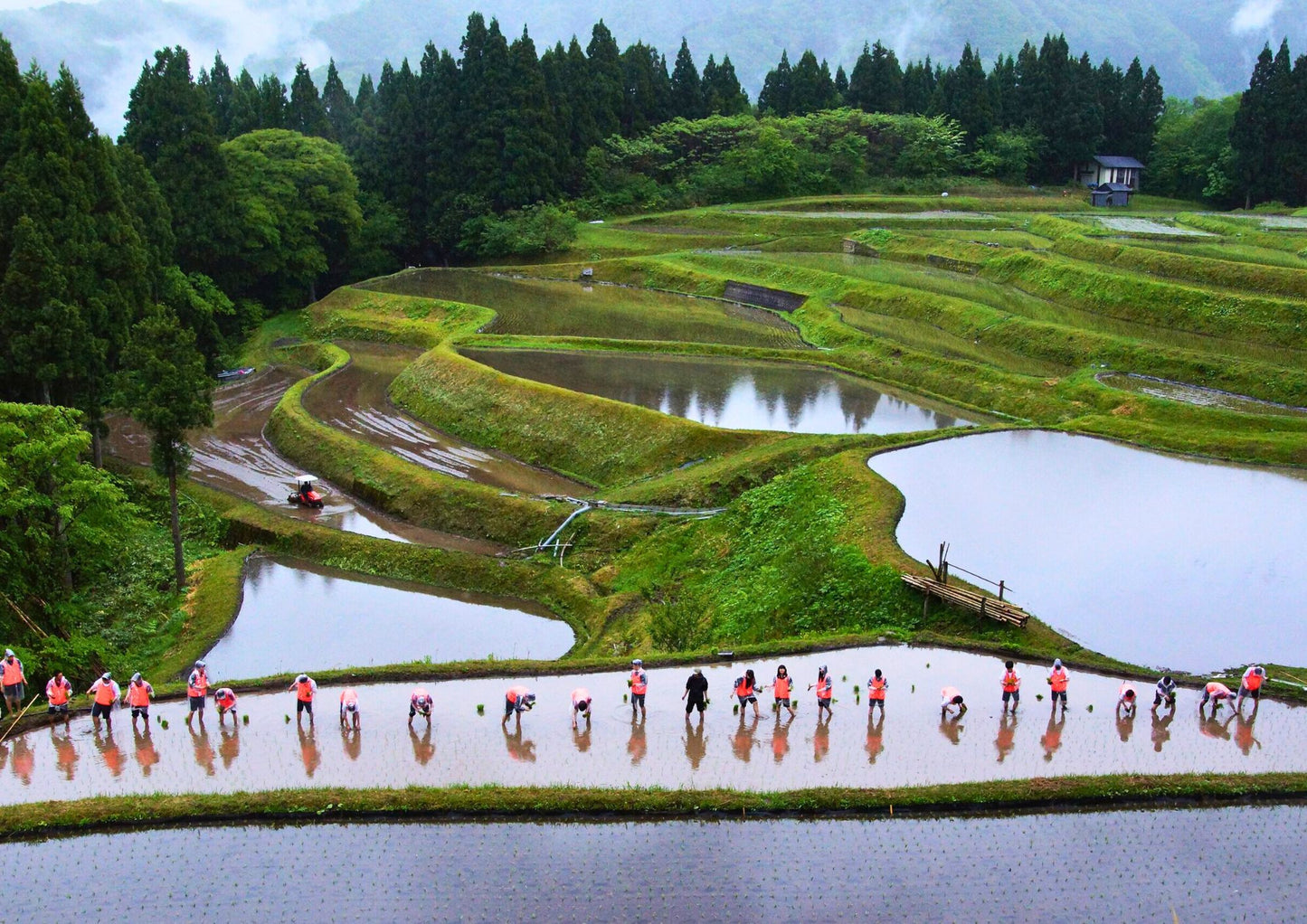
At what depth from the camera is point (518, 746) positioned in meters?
15.8

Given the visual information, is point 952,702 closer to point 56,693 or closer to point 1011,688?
point 1011,688

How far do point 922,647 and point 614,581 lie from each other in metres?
8.58

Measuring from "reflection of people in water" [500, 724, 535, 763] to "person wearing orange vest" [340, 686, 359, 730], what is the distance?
2.12m

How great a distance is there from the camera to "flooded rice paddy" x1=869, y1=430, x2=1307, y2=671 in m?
18.2

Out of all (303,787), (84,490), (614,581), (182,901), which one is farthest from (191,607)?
(182,901)

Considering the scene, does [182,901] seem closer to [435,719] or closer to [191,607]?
[435,719]

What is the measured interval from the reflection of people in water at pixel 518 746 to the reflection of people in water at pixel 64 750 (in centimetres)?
587

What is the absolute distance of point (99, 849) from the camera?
13570mm

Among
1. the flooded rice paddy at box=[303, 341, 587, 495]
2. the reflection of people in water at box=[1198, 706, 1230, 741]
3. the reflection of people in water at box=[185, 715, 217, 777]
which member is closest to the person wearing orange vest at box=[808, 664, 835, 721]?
the reflection of people in water at box=[1198, 706, 1230, 741]

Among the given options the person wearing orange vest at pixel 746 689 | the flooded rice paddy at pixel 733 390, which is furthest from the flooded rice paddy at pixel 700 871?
the flooded rice paddy at pixel 733 390

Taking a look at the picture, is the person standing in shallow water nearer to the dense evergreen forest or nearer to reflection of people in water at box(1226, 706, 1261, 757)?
reflection of people in water at box(1226, 706, 1261, 757)

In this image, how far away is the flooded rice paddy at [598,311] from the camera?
147 ft

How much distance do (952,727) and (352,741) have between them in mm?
8560

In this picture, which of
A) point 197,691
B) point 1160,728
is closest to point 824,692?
point 1160,728
